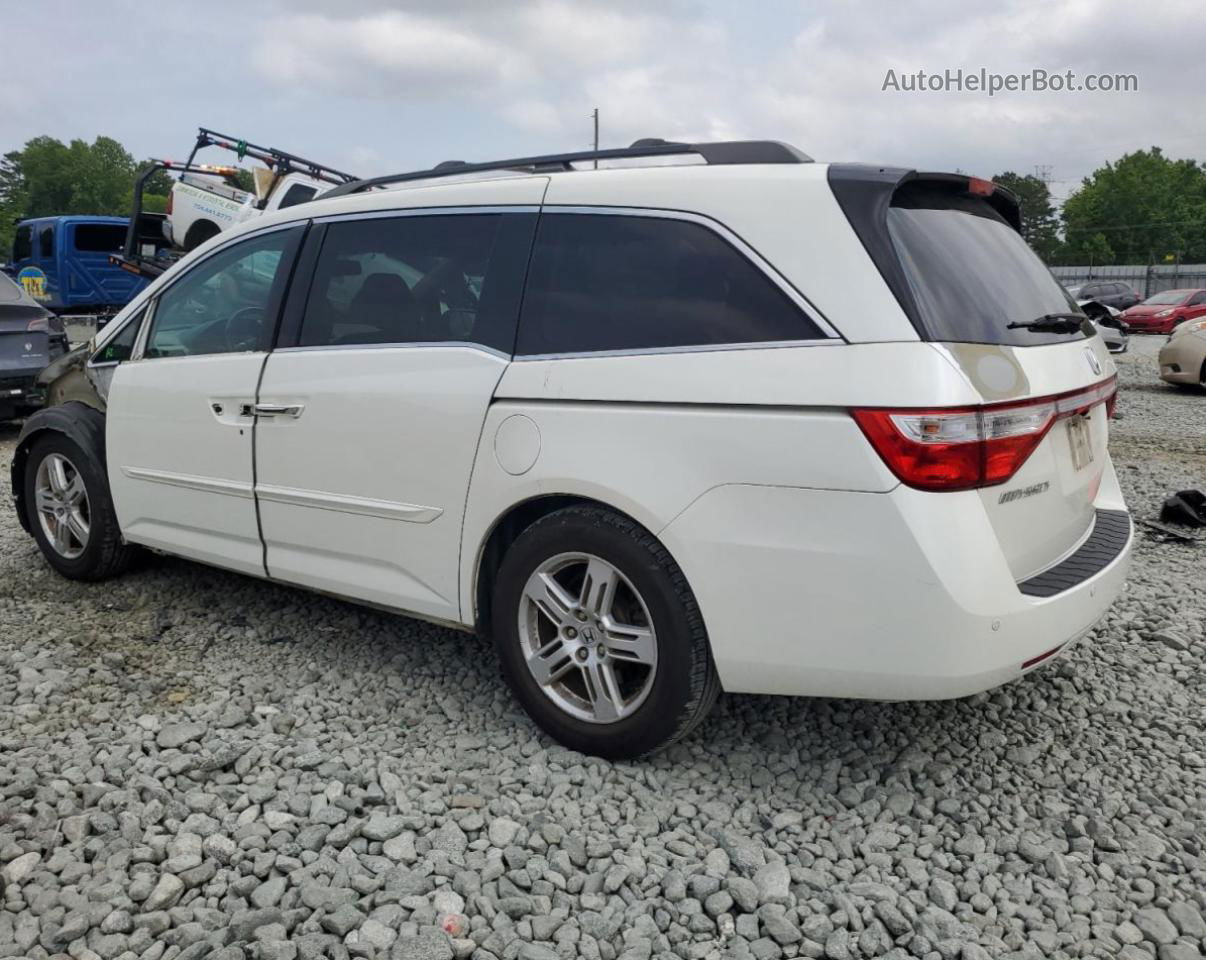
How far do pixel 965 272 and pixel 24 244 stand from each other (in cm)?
2094

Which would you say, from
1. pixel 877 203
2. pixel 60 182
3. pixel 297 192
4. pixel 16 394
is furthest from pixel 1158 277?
pixel 60 182

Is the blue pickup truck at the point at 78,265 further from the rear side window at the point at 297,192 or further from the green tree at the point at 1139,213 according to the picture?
the green tree at the point at 1139,213

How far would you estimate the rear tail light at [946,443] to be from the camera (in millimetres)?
2385

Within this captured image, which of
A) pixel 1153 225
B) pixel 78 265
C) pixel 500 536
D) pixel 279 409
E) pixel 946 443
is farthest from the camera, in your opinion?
pixel 1153 225

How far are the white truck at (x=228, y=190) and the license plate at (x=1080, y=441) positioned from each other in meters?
11.7

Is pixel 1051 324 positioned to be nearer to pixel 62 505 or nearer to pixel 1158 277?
pixel 62 505

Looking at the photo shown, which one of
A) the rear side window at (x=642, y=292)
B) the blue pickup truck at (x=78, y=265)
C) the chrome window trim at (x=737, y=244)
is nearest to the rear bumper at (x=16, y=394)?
the rear side window at (x=642, y=292)

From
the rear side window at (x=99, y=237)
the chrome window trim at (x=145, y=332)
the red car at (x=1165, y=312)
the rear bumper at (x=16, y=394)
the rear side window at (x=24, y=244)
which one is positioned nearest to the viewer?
the chrome window trim at (x=145, y=332)

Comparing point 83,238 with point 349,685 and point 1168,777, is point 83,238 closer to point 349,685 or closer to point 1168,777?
point 349,685

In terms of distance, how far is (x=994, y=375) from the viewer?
2.51 metres

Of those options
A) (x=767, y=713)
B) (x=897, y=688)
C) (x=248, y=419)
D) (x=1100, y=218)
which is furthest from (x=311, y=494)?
(x=1100, y=218)

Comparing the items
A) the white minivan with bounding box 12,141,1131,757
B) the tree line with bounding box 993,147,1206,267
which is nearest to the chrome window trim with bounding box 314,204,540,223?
the white minivan with bounding box 12,141,1131,757

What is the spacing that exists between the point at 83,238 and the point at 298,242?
56.9ft

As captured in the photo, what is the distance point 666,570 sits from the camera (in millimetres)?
2725
